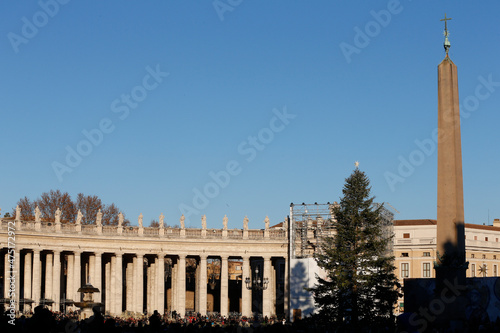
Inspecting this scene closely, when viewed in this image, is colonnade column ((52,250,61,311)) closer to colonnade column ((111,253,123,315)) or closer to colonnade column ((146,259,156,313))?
colonnade column ((111,253,123,315))

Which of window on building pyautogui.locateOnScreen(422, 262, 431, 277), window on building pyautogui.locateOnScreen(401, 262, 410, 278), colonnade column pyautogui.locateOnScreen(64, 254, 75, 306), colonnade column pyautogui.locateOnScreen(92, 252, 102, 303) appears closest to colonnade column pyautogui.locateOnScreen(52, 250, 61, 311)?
colonnade column pyautogui.locateOnScreen(64, 254, 75, 306)

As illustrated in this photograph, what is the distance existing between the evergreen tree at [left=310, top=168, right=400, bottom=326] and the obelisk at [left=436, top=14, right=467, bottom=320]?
19.6 meters

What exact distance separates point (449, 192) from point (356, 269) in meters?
22.8

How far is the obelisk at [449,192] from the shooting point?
3003 cm

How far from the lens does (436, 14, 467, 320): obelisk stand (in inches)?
1182

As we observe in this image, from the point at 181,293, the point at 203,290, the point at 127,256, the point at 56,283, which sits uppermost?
the point at 127,256

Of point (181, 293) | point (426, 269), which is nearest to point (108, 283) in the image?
point (181, 293)

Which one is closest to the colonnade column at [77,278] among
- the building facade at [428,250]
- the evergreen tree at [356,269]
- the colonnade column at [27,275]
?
the colonnade column at [27,275]

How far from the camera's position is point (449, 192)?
30500 mm

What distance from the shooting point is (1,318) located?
14570mm

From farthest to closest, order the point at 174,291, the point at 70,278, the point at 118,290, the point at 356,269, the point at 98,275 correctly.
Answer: the point at 174,291, the point at 118,290, the point at 70,278, the point at 98,275, the point at 356,269

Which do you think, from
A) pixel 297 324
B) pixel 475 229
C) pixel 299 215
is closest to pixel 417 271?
→ pixel 475 229

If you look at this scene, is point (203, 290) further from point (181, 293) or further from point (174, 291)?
point (174, 291)

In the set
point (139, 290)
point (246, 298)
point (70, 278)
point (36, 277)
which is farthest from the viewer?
point (246, 298)
